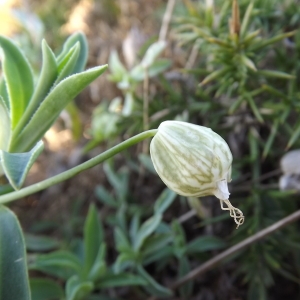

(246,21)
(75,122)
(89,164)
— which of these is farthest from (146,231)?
(75,122)

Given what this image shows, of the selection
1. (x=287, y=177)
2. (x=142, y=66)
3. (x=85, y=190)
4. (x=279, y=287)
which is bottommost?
(x=279, y=287)

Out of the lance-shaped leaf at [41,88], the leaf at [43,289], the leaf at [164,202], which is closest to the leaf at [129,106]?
the leaf at [164,202]

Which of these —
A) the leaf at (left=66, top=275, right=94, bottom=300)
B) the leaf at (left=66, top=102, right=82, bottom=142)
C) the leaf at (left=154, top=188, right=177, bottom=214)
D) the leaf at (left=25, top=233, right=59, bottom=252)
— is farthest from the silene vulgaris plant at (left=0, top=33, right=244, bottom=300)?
the leaf at (left=66, top=102, right=82, bottom=142)

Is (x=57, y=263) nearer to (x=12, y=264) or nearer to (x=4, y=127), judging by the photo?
(x=12, y=264)

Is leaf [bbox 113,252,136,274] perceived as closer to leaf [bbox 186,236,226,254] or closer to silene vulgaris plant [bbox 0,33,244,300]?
leaf [bbox 186,236,226,254]

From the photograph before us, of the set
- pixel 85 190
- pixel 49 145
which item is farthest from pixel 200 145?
pixel 49 145

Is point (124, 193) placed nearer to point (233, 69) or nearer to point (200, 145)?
point (233, 69)

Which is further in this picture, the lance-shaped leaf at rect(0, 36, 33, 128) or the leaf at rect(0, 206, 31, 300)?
the lance-shaped leaf at rect(0, 36, 33, 128)
